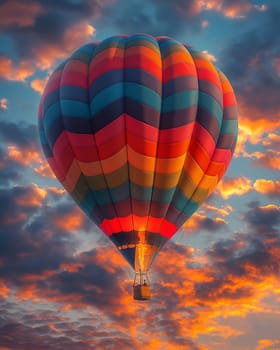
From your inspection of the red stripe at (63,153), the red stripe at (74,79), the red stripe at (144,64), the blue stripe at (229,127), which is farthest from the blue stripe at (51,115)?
the blue stripe at (229,127)

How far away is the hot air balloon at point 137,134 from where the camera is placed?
33625 millimetres

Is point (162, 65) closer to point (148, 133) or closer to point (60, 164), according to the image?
point (148, 133)

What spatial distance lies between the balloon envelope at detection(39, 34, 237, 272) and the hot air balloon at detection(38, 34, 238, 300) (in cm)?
5

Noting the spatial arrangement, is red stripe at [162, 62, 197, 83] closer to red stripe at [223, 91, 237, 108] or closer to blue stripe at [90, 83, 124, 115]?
blue stripe at [90, 83, 124, 115]

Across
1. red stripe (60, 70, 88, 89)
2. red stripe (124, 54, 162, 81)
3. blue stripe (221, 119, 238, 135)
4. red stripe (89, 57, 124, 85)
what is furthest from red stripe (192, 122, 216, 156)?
red stripe (60, 70, 88, 89)

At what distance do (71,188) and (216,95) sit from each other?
28.9 feet

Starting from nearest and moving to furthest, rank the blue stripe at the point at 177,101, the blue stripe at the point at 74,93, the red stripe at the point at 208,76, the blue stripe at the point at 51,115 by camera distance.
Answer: the blue stripe at the point at 177,101, the blue stripe at the point at 74,93, the blue stripe at the point at 51,115, the red stripe at the point at 208,76

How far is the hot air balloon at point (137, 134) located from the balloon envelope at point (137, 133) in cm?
5

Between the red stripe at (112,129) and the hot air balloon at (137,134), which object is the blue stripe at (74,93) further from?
the red stripe at (112,129)

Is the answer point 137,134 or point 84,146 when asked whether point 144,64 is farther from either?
point 84,146

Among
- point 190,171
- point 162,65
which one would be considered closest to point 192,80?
point 162,65

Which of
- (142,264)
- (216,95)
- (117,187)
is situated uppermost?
(216,95)

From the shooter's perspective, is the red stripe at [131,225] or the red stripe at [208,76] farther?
the red stripe at [208,76]

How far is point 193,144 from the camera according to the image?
3472cm
